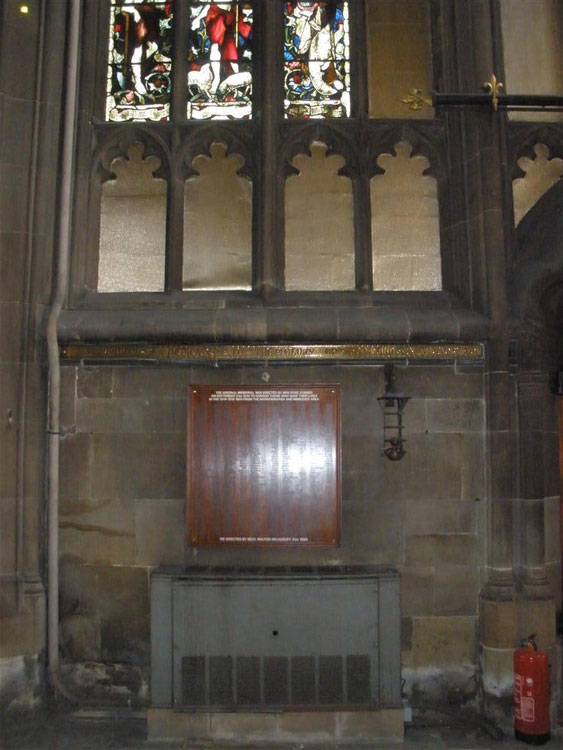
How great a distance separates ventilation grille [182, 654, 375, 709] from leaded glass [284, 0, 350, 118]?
206 inches

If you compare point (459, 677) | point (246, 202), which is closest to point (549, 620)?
point (459, 677)

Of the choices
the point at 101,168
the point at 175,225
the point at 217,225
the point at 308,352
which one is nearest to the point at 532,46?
the point at 217,225

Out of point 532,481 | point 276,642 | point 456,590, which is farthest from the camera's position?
point 456,590

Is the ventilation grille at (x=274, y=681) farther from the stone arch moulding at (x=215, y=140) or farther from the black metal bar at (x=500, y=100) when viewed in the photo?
the black metal bar at (x=500, y=100)

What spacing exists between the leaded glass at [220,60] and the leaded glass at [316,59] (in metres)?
0.44

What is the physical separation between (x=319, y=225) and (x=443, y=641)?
413 cm

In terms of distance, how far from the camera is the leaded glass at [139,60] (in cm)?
689

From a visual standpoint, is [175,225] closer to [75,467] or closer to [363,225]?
[363,225]

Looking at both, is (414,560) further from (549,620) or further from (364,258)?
(364,258)

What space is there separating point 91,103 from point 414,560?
18.2 feet

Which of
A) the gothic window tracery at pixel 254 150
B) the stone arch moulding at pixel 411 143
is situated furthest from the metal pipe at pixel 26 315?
the stone arch moulding at pixel 411 143

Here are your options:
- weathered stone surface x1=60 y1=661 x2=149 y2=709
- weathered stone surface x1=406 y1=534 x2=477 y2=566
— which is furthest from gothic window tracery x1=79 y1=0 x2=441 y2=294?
weathered stone surface x1=60 y1=661 x2=149 y2=709

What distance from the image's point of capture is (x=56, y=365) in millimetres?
6117

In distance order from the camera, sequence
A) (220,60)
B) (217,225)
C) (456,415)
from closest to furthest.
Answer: (456,415) → (217,225) → (220,60)
